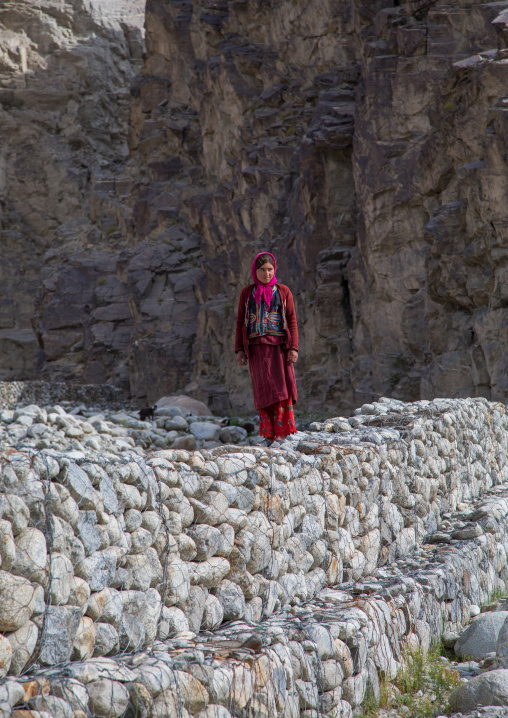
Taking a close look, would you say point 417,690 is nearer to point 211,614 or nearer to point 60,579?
point 211,614

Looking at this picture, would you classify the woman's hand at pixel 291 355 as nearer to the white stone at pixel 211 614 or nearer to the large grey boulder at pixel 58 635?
the white stone at pixel 211 614

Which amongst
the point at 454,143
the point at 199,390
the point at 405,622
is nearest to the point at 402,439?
the point at 405,622

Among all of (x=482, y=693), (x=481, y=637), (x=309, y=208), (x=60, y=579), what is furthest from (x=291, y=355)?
(x=309, y=208)

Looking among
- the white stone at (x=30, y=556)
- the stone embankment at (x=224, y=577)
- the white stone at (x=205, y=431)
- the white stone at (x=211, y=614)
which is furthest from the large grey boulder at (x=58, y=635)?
the white stone at (x=205, y=431)

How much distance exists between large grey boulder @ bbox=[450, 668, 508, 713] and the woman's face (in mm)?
3344

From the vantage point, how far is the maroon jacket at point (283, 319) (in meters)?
5.59

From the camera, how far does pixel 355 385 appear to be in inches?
644

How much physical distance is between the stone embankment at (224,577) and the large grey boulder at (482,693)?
1.15 feet

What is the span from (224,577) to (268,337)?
9.43ft

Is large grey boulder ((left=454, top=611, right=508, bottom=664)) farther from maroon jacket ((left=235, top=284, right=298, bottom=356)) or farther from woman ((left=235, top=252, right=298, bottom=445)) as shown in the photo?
maroon jacket ((left=235, top=284, right=298, bottom=356))

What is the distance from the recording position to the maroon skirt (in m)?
5.60

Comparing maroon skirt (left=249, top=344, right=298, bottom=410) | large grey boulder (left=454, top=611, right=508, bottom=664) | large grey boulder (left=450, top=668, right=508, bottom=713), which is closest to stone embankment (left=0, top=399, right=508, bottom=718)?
large grey boulder (left=454, top=611, right=508, bottom=664)

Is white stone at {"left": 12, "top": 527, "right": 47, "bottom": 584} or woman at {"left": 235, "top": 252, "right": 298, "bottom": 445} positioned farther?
woman at {"left": 235, "top": 252, "right": 298, "bottom": 445}

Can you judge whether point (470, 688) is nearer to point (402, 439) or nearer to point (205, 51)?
point (402, 439)
